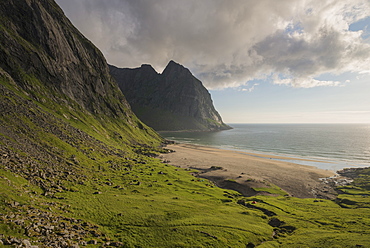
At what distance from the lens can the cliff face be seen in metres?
78.4

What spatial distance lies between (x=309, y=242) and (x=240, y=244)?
31.6 feet

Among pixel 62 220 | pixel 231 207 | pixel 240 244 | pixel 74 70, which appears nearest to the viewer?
pixel 62 220

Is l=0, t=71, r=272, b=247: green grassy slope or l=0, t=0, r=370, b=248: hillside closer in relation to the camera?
l=0, t=71, r=272, b=247: green grassy slope

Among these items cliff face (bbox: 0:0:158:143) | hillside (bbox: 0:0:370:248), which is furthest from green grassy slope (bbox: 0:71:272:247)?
cliff face (bbox: 0:0:158:143)

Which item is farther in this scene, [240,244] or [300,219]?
[300,219]

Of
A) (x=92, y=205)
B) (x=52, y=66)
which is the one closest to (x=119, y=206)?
(x=92, y=205)

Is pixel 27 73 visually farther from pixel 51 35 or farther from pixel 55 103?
pixel 51 35

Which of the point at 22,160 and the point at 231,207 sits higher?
the point at 22,160

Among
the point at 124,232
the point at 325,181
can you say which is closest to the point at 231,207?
the point at 124,232

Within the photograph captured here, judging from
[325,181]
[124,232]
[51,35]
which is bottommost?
[325,181]

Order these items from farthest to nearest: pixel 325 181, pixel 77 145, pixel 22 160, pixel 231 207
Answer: pixel 325 181, pixel 77 145, pixel 231 207, pixel 22 160

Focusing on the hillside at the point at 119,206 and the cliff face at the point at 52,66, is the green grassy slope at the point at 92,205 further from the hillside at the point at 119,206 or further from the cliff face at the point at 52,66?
the cliff face at the point at 52,66

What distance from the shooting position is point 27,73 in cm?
8206

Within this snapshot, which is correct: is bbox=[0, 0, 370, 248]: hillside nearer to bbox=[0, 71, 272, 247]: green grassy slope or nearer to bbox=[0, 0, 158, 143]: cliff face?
bbox=[0, 71, 272, 247]: green grassy slope
